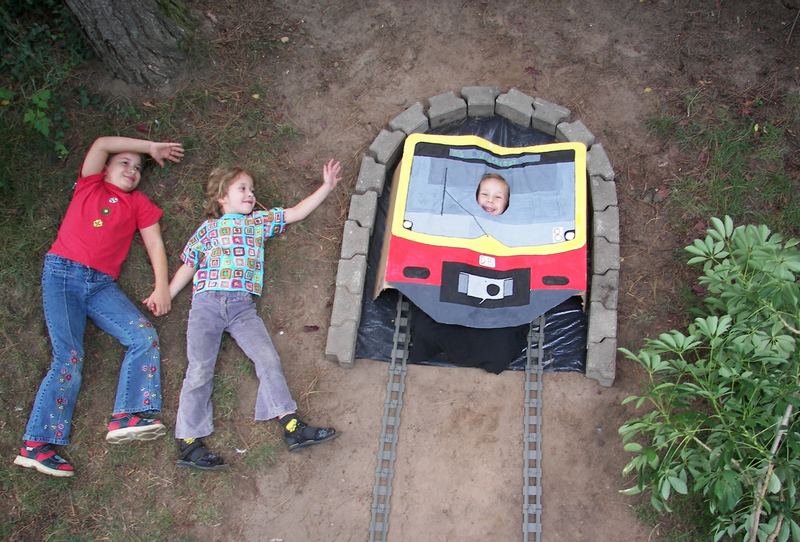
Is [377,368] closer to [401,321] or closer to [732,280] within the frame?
[401,321]

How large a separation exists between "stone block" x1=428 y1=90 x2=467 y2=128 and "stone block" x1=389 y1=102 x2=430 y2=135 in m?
0.06

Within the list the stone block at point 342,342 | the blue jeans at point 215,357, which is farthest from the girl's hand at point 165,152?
the stone block at point 342,342

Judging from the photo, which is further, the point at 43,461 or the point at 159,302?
the point at 159,302

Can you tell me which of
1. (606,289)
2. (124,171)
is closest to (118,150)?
(124,171)

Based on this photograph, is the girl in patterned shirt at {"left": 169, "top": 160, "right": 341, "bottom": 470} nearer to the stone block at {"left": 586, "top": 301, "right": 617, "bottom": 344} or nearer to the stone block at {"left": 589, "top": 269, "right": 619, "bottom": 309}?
the stone block at {"left": 586, "top": 301, "right": 617, "bottom": 344}

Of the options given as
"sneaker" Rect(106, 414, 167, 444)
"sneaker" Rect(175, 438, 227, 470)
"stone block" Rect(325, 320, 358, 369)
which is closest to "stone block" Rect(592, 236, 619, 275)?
"stone block" Rect(325, 320, 358, 369)

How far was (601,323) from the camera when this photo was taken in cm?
407

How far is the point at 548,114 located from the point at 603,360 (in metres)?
1.58

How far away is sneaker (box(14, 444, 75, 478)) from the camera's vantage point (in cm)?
393

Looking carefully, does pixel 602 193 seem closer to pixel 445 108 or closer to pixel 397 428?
pixel 445 108

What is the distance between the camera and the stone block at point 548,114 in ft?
14.7

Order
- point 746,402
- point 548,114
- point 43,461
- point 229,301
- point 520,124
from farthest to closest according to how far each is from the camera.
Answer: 1. point 520,124
2. point 548,114
3. point 229,301
4. point 43,461
5. point 746,402

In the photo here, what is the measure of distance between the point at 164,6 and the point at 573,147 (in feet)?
8.98

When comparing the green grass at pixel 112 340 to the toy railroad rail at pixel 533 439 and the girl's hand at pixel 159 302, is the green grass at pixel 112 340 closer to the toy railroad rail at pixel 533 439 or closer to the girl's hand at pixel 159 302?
the girl's hand at pixel 159 302
